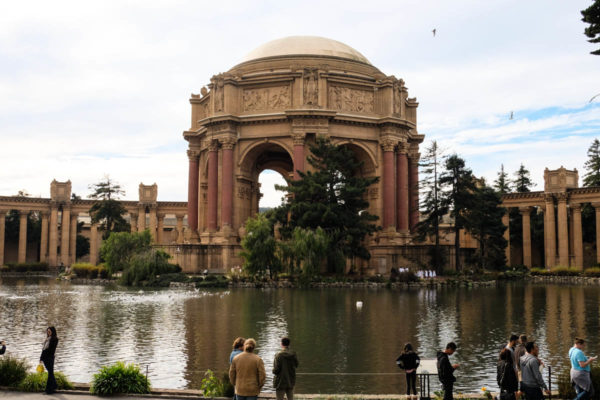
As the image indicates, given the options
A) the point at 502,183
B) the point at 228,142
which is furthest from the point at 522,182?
the point at 228,142

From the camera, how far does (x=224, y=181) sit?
157 feet

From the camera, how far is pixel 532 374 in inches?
317

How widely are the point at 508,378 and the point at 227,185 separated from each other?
40621 millimetres

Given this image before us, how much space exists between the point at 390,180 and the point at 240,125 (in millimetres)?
13243

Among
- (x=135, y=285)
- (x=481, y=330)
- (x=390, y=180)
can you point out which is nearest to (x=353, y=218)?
(x=390, y=180)

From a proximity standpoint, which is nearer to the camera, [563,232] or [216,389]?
[216,389]

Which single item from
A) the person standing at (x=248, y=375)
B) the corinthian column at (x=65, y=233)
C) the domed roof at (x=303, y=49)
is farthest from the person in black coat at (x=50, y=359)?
the corinthian column at (x=65, y=233)

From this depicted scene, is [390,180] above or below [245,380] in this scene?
above

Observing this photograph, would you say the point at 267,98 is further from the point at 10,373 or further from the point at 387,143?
the point at 10,373

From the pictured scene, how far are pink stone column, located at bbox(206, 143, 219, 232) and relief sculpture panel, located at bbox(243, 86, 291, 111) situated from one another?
465cm

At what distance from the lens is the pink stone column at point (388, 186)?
4806 cm

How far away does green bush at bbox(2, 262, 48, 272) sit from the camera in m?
62.2

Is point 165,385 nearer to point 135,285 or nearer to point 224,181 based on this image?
point 135,285

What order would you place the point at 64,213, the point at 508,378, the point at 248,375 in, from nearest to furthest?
1. the point at 248,375
2. the point at 508,378
3. the point at 64,213
